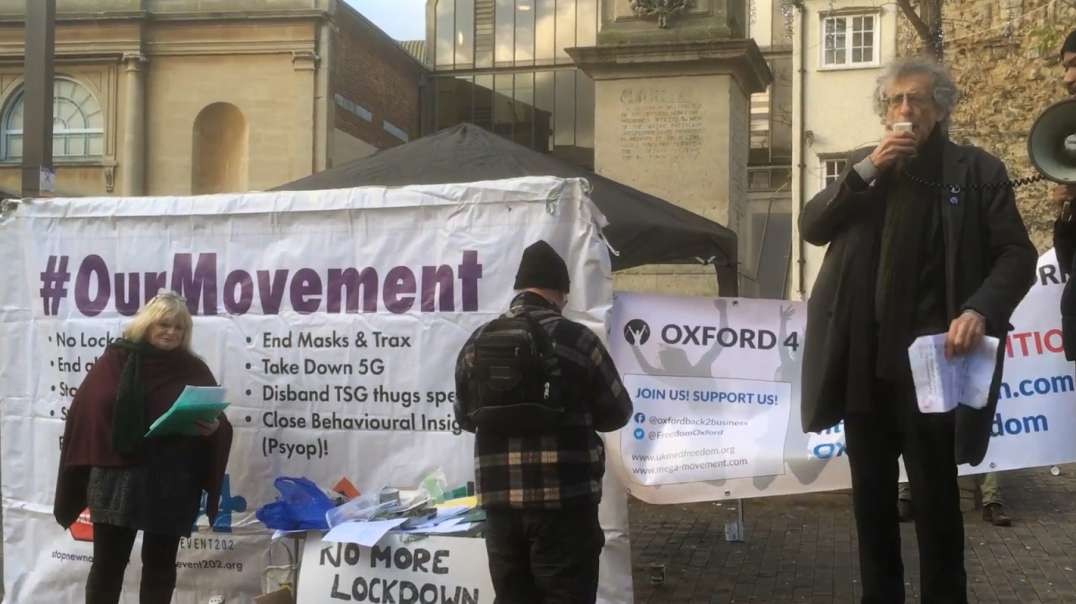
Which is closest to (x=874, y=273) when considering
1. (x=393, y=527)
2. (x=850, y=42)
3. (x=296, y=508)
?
(x=393, y=527)

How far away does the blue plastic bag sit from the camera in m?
5.29

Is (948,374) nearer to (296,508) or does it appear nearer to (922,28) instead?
(296,508)

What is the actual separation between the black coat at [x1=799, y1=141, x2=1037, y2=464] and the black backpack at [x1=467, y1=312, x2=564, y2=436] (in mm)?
859

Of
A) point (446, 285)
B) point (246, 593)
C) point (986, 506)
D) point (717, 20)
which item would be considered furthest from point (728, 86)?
point (246, 593)

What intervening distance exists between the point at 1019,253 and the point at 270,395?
3.62 m

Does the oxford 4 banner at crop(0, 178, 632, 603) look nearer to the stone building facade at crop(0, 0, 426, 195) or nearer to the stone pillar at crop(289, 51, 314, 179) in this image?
the stone building facade at crop(0, 0, 426, 195)

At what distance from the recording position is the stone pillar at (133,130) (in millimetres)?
31719

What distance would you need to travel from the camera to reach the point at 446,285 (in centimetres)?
552

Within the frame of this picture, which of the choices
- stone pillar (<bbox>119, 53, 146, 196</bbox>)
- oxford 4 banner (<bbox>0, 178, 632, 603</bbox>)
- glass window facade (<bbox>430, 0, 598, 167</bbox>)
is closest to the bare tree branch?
oxford 4 banner (<bbox>0, 178, 632, 603</bbox>)

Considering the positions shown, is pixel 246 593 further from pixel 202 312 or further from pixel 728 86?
pixel 728 86

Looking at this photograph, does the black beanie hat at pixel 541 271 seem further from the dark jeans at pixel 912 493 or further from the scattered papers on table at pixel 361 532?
the scattered papers on table at pixel 361 532

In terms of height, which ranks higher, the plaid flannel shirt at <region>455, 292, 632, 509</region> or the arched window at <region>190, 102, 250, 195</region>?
the arched window at <region>190, 102, 250, 195</region>

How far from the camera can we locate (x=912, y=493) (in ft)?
11.6

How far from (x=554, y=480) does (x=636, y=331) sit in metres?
2.54
